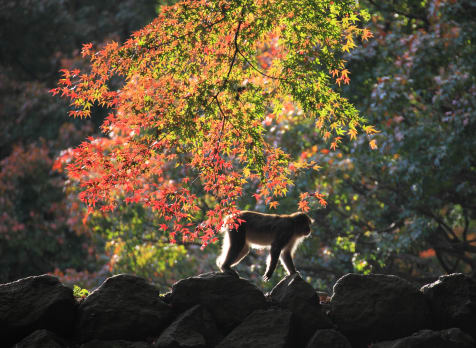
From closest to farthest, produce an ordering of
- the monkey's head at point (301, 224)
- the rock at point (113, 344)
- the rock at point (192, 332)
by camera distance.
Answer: the rock at point (192, 332) < the rock at point (113, 344) < the monkey's head at point (301, 224)

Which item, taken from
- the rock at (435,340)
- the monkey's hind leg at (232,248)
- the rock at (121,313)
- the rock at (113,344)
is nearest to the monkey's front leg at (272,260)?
the monkey's hind leg at (232,248)

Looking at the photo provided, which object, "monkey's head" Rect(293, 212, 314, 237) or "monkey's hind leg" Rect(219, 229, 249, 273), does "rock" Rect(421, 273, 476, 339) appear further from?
"monkey's hind leg" Rect(219, 229, 249, 273)

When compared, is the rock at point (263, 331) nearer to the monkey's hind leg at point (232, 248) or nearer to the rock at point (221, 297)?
the rock at point (221, 297)

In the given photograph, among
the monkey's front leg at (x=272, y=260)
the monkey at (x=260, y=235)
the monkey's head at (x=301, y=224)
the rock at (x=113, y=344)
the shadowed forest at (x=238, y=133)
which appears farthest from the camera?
the monkey's head at (x=301, y=224)

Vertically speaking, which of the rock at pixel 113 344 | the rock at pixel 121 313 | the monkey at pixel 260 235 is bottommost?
the rock at pixel 113 344

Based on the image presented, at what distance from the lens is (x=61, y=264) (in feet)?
73.4

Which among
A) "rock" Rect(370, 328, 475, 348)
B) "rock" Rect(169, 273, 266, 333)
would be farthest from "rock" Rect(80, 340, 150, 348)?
"rock" Rect(370, 328, 475, 348)

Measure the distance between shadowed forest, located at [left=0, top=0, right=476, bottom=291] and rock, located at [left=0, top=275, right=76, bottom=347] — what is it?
1214mm

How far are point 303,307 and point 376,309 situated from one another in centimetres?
92

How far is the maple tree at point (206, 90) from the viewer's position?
7750mm

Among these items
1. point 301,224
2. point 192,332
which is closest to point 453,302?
point 301,224

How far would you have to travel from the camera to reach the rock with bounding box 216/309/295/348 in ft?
24.2

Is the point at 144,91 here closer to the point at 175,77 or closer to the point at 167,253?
the point at 175,77

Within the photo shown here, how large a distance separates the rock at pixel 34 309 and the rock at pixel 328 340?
307 cm
